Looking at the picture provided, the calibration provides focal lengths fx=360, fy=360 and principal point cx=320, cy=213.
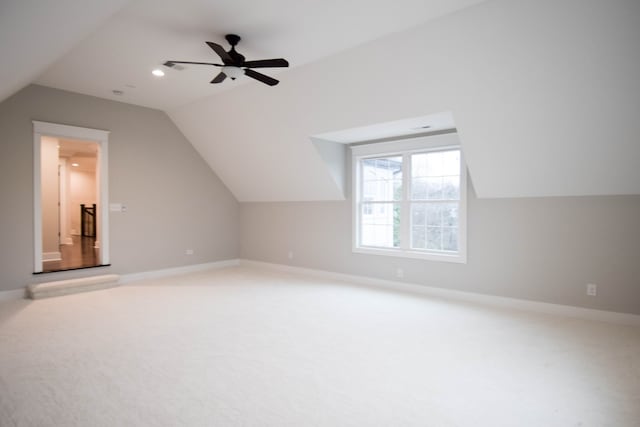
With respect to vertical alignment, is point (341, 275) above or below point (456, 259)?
below

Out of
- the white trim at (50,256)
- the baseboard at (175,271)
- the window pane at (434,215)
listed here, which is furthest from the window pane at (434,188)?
the white trim at (50,256)

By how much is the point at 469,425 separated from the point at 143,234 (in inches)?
222

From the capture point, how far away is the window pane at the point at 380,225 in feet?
18.1

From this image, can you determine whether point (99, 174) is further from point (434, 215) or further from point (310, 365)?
point (434, 215)

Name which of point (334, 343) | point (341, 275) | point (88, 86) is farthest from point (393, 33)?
point (88, 86)

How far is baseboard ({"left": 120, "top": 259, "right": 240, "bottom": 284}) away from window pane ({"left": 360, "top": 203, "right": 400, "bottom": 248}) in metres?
3.01

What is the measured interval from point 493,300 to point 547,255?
0.81m

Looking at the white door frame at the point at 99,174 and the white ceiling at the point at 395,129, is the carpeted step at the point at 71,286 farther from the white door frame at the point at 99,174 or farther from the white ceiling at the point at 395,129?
the white ceiling at the point at 395,129

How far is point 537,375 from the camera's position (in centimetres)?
263

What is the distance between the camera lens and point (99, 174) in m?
5.64

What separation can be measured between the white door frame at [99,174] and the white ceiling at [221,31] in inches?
28.5

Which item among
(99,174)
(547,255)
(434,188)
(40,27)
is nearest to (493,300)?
(547,255)

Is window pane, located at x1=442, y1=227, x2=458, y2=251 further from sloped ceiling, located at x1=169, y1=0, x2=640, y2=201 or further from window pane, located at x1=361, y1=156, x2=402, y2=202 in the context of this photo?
window pane, located at x1=361, y1=156, x2=402, y2=202

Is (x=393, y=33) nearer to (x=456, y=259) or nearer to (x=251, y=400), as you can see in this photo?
(x=456, y=259)
